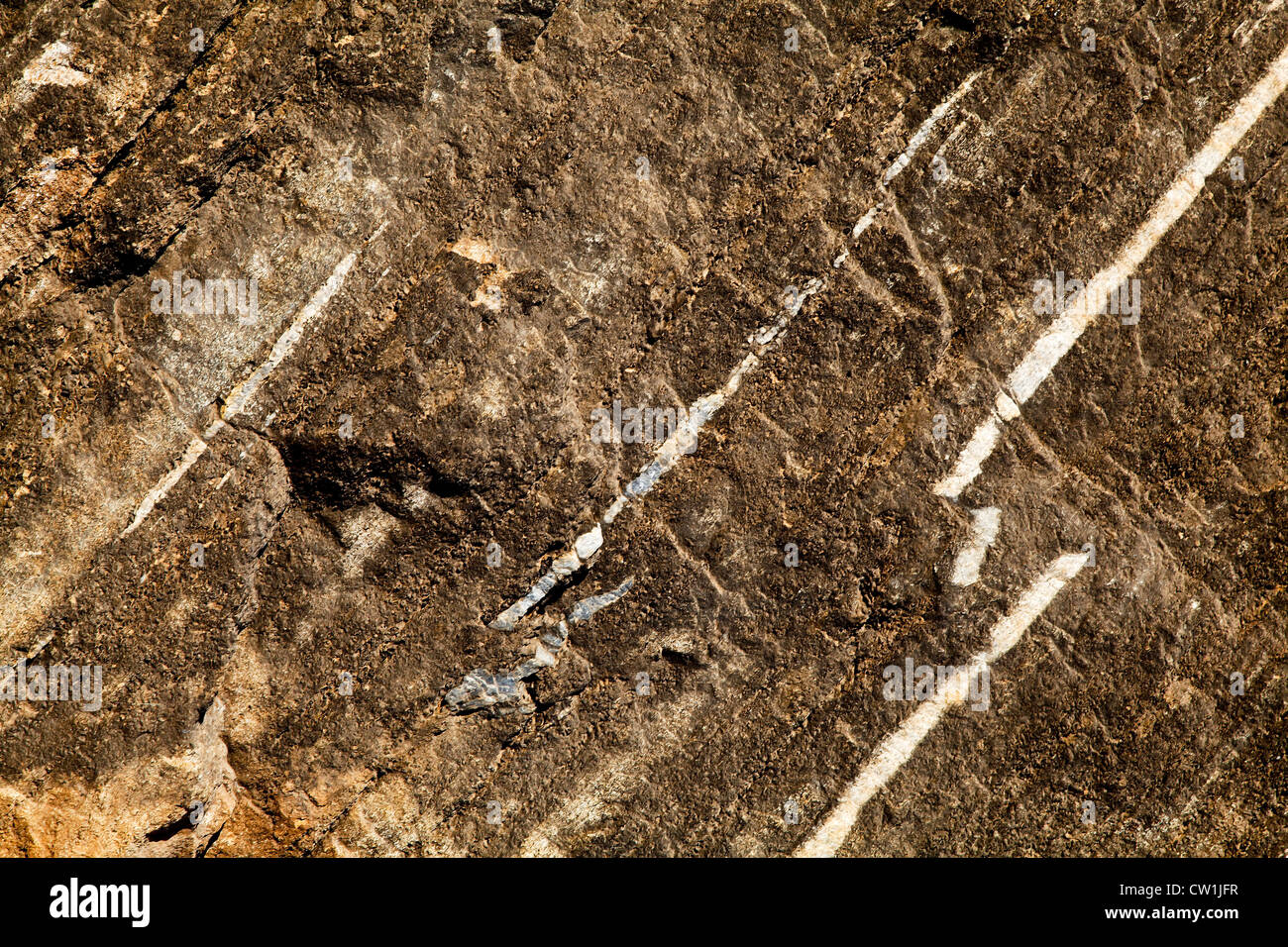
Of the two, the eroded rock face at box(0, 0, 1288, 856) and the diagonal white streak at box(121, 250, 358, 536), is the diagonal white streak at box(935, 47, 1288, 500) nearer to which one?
the eroded rock face at box(0, 0, 1288, 856)

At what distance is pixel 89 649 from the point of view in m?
2.79

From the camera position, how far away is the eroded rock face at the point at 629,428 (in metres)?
2.77

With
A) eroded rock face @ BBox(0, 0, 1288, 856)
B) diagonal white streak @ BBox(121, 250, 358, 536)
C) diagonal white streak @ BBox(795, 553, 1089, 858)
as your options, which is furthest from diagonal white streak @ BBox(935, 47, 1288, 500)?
diagonal white streak @ BBox(121, 250, 358, 536)

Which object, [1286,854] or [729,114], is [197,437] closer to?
[729,114]

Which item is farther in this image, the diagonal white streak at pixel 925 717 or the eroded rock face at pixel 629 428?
the diagonal white streak at pixel 925 717

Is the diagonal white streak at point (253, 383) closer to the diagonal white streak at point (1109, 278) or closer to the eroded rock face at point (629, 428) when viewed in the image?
the eroded rock face at point (629, 428)

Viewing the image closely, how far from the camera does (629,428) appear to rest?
2.90 metres

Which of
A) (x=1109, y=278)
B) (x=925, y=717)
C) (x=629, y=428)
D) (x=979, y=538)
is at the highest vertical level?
(x=1109, y=278)

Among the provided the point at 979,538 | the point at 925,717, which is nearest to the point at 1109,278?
the point at 979,538

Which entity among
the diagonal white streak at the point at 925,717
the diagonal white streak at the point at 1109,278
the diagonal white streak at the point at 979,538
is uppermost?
the diagonal white streak at the point at 1109,278

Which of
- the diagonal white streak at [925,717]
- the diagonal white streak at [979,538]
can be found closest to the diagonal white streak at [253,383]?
the diagonal white streak at [979,538]

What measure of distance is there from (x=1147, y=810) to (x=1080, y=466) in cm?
137

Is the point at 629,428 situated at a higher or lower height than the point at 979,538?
higher

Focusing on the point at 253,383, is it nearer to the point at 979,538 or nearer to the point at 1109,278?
the point at 979,538
